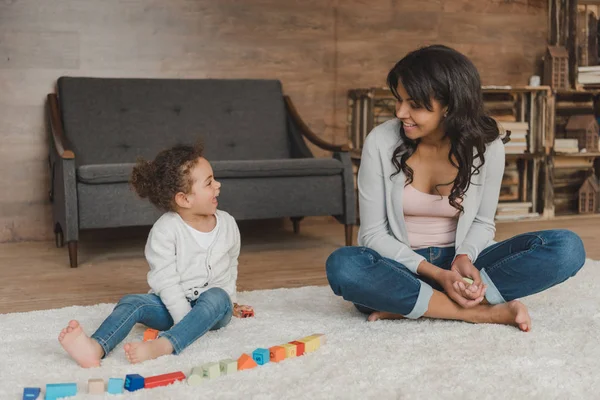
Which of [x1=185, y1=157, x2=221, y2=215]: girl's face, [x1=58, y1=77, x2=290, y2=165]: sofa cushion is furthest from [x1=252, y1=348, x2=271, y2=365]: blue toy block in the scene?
[x1=58, y1=77, x2=290, y2=165]: sofa cushion

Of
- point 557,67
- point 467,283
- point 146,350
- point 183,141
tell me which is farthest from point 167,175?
point 557,67

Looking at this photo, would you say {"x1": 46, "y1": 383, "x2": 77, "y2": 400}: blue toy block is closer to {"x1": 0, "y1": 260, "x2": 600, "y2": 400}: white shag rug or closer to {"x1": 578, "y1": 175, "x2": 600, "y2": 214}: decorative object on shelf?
{"x1": 0, "y1": 260, "x2": 600, "y2": 400}: white shag rug

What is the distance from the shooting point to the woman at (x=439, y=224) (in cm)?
215

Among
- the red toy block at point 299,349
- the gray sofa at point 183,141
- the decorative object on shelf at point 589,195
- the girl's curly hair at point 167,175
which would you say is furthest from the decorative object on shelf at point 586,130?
the red toy block at point 299,349

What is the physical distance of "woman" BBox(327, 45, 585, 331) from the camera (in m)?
2.15

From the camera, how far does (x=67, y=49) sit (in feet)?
13.9

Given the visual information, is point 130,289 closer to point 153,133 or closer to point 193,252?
point 193,252

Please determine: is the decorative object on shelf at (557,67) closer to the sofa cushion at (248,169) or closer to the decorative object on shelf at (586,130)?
the decorative object on shelf at (586,130)

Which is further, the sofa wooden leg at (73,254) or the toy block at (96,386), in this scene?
the sofa wooden leg at (73,254)

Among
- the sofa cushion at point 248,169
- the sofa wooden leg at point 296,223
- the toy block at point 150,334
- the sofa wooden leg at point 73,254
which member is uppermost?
the sofa cushion at point 248,169

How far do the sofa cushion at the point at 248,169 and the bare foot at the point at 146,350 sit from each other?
1657 mm

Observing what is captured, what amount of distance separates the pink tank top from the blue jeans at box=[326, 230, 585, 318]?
0.44ft

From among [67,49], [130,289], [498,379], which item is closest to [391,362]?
[498,379]

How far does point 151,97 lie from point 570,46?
8.90ft
